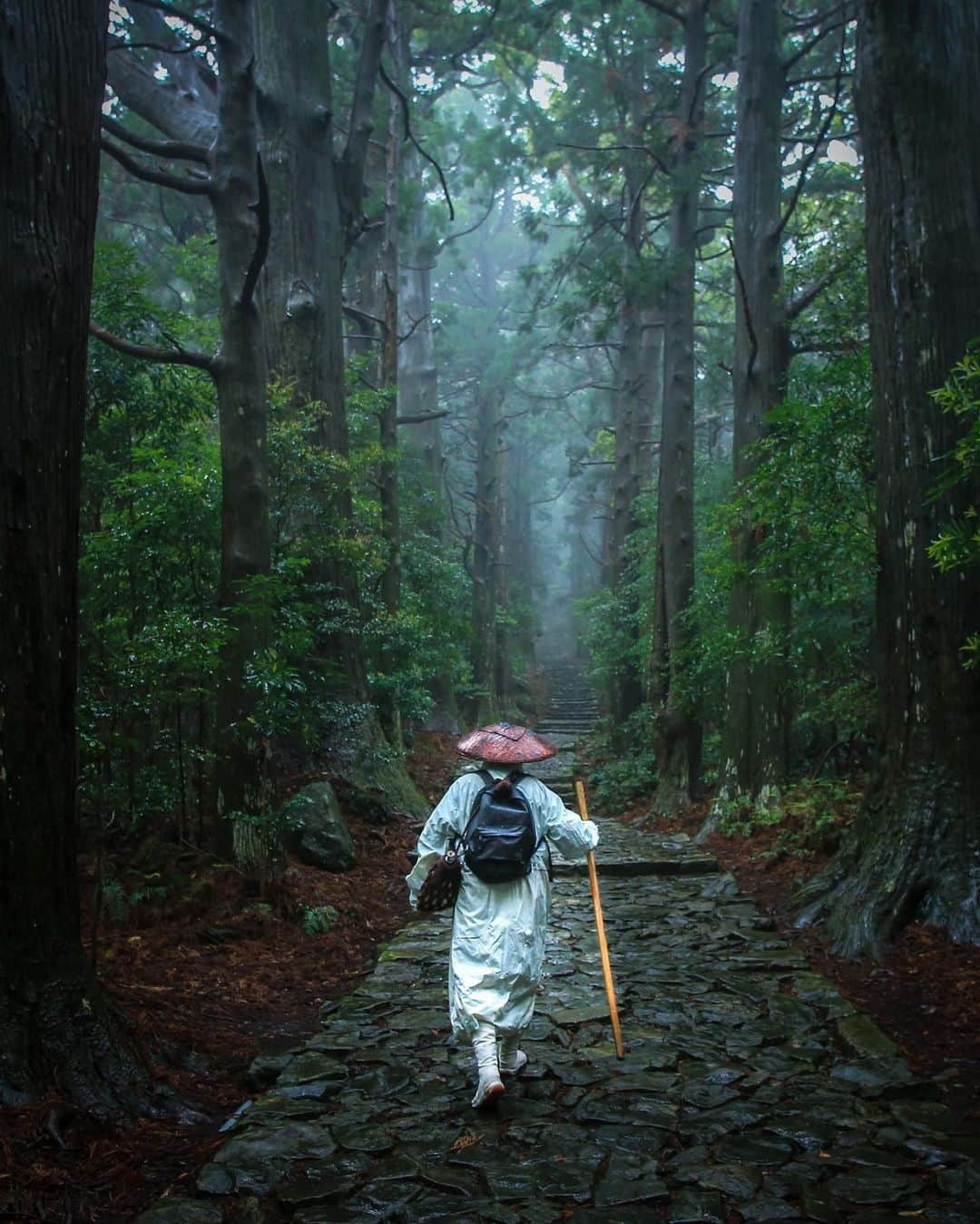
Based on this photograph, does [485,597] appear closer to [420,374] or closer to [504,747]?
[420,374]

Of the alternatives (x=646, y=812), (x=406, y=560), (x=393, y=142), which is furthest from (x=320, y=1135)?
(x=393, y=142)

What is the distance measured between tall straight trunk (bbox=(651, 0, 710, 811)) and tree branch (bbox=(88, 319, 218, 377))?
849 centimetres

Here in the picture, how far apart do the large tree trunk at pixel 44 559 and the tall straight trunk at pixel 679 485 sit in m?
11.2

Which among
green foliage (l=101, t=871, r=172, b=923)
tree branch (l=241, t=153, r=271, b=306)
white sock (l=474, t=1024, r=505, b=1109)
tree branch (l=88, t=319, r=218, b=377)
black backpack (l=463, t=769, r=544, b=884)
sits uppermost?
tree branch (l=241, t=153, r=271, b=306)

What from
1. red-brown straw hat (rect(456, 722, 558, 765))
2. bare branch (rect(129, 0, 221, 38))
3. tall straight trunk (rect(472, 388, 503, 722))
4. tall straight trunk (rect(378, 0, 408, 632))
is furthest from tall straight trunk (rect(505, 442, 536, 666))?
red-brown straw hat (rect(456, 722, 558, 765))

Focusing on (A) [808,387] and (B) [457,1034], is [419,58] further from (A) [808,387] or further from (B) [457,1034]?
(B) [457,1034]

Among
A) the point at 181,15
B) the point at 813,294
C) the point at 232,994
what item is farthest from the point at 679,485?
the point at 232,994

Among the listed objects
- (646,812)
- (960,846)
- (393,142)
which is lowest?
(646,812)

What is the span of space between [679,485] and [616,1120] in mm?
11902

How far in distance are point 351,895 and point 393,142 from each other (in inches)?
517

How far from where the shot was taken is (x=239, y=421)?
8375 mm

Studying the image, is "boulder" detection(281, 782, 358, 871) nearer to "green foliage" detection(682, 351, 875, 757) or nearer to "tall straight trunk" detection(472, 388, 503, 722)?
"green foliage" detection(682, 351, 875, 757)

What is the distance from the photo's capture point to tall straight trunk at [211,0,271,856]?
312 inches

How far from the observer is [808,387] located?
462 inches
